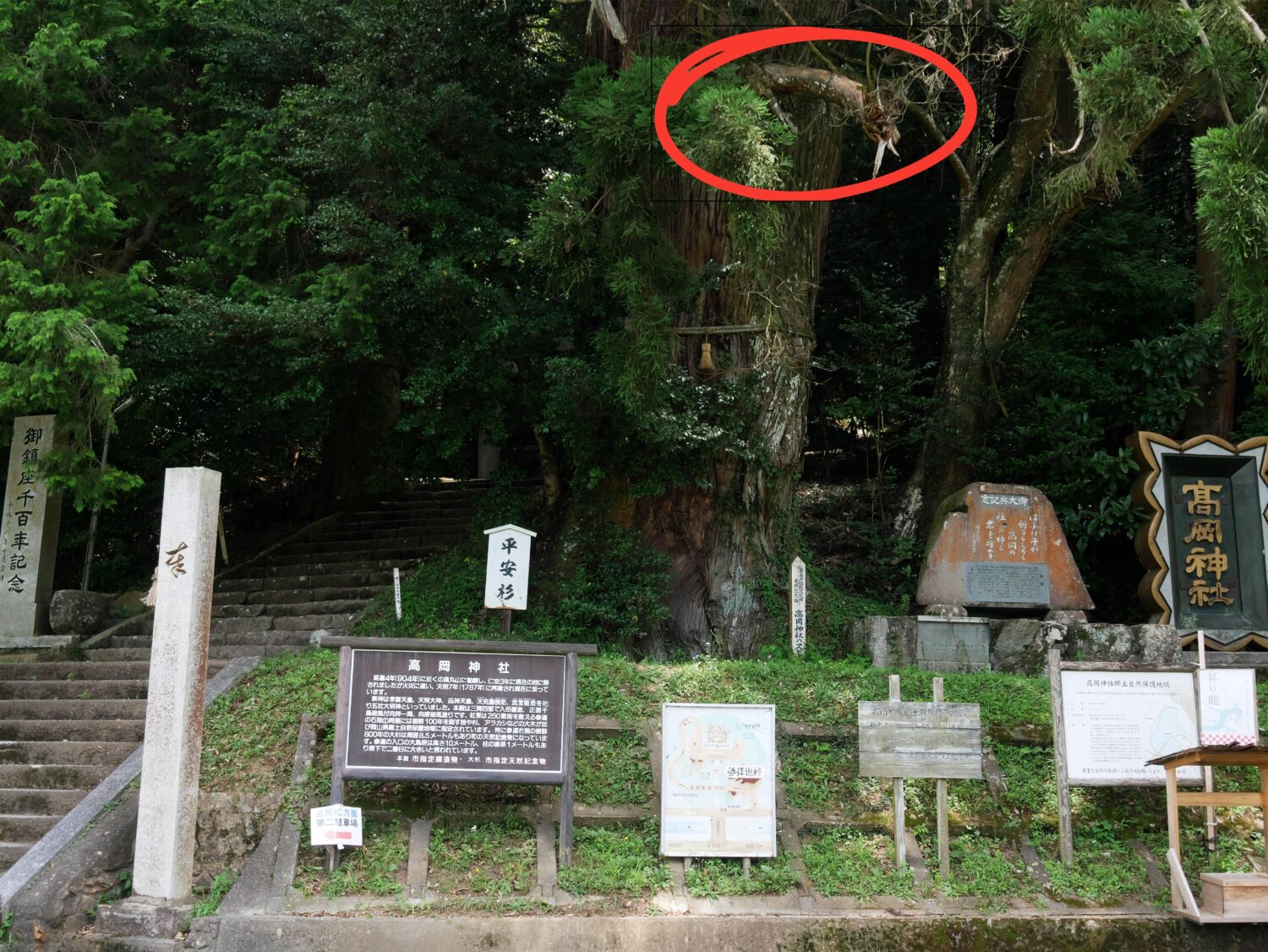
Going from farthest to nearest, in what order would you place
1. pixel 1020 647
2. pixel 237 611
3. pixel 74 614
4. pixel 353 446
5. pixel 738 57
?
pixel 353 446 < pixel 237 611 < pixel 74 614 < pixel 1020 647 < pixel 738 57

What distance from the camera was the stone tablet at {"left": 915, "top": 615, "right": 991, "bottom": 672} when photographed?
966 centimetres

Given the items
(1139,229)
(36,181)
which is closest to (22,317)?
(36,181)

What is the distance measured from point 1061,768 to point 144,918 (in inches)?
230

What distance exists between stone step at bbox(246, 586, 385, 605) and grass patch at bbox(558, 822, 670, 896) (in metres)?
6.75

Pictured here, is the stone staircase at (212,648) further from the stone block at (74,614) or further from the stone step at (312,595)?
the stone block at (74,614)

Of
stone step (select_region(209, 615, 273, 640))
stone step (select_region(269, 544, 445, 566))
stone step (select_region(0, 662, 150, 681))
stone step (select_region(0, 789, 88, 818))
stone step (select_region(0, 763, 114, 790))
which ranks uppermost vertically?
stone step (select_region(269, 544, 445, 566))

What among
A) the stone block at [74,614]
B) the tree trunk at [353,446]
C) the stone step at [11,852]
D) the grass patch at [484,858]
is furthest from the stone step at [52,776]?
the tree trunk at [353,446]

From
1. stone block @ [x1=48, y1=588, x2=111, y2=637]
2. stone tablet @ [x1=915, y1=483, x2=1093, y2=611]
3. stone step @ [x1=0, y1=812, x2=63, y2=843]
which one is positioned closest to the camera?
stone step @ [x1=0, y1=812, x2=63, y2=843]

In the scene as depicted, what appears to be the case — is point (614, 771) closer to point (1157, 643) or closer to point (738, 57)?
point (1157, 643)

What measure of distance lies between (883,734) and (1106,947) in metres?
1.74

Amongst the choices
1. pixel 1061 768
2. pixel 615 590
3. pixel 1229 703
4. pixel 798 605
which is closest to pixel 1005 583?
pixel 798 605

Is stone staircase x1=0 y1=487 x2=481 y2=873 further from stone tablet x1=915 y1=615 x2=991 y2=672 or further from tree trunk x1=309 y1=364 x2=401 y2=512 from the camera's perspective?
stone tablet x1=915 y1=615 x2=991 y2=672

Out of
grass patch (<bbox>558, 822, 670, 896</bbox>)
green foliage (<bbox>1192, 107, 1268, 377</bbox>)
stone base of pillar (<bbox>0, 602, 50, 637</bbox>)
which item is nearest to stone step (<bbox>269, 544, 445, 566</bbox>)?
stone base of pillar (<bbox>0, 602, 50, 637</bbox>)

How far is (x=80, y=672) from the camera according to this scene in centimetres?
984
